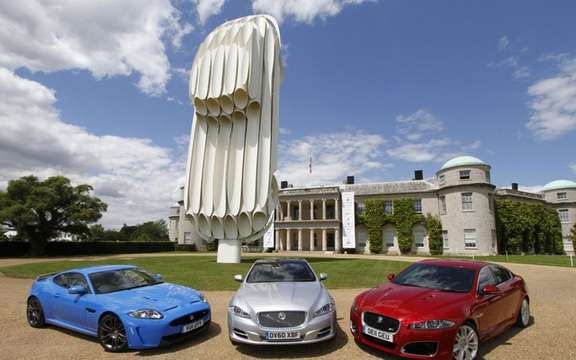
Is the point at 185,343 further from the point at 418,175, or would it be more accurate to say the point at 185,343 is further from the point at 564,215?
the point at 564,215

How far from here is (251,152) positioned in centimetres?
2400

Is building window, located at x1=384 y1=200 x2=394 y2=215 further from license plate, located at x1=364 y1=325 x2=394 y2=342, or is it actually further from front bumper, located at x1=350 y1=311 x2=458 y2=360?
front bumper, located at x1=350 y1=311 x2=458 y2=360

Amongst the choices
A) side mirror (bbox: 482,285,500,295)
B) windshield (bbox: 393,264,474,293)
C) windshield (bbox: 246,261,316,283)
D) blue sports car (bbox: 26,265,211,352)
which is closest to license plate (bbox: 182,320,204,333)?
blue sports car (bbox: 26,265,211,352)

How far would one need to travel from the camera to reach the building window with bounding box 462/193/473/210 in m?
38.4

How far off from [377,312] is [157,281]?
4.93 metres

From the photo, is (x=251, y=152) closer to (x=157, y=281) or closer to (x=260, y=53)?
(x=260, y=53)

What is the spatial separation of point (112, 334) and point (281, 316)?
2.98 m

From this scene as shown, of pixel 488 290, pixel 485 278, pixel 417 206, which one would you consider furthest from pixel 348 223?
pixel 488 290

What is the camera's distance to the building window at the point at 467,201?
126ft

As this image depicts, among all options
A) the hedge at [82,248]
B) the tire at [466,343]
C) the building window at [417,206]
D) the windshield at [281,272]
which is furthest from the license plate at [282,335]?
→ the hedge at [82,248]

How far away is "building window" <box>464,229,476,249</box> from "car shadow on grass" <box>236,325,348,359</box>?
37.2 m

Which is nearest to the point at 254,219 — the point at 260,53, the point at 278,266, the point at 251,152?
the point at 251,152

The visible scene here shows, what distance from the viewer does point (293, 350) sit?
5770 mm

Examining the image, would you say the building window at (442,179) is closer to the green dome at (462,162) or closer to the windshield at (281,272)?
the green dome at (462,162)
